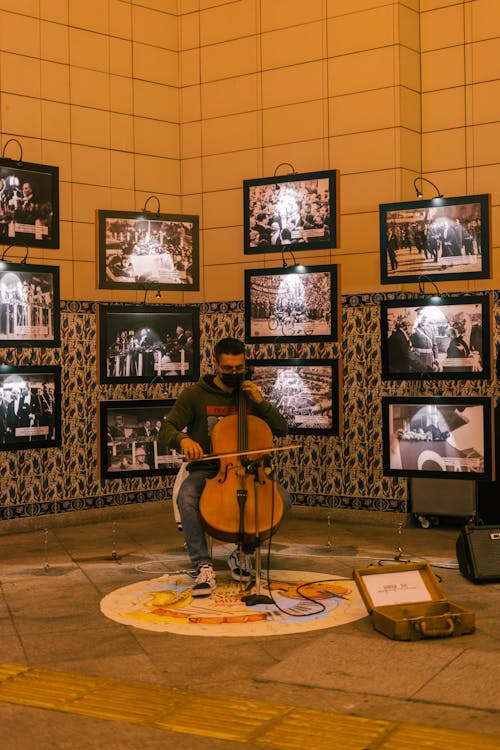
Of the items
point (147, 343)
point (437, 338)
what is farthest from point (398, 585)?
point (147, 343)

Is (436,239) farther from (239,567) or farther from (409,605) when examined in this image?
(409,605)

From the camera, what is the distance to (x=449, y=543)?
7.44 m

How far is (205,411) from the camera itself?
20.8 ft

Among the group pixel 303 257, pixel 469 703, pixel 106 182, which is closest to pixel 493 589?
pixel 469 703

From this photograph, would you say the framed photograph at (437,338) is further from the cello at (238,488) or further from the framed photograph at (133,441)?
the cello at (238,488)

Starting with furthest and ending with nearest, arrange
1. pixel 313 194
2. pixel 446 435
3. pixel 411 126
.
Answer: pixel 411 126 < pixel 313 194 < pixel 446 435

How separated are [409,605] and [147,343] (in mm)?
3605

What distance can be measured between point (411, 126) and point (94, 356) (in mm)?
3209

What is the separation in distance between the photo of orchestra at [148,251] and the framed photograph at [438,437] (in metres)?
1.88

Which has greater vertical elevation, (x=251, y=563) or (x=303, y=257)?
(x=303, y=257)

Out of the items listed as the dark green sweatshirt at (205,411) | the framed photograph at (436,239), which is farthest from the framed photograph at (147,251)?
the dark green sweatshirt at (205,411)

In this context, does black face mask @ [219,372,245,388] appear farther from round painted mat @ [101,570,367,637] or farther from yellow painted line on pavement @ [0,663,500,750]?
yellow painted line on pavement @ [0,663,500,750]

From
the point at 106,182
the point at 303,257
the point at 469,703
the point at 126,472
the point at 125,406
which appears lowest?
the point at 469,703

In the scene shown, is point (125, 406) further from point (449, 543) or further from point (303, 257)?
point (449, 543)
